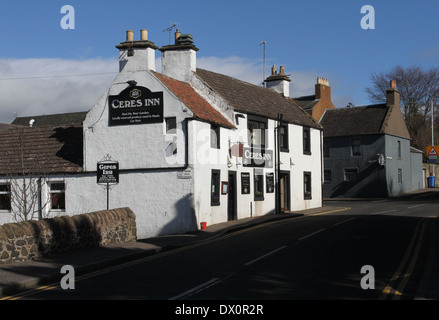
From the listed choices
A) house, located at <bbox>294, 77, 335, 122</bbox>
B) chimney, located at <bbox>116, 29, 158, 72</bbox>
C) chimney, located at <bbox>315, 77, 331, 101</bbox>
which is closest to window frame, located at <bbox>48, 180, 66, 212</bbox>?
chimney, located at <bbox>116, 29, 158, 72</bbox>

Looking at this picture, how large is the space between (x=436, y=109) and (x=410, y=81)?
4.99m

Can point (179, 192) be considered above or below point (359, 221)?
above

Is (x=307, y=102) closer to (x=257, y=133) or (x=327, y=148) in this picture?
(x=327, y=148)

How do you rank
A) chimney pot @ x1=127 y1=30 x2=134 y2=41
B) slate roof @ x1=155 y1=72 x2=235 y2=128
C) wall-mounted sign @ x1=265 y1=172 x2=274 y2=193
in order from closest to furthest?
slate roof @ x1=155 y1=72 x2=235 y2=128, chimney pot @ x1=127 y1=30 x2=134 y2=41, wall-mounted sign @ x1=265 y1=172 x2=274 y2=193

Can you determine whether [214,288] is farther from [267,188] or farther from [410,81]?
[410,81]

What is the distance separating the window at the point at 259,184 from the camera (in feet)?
93.1

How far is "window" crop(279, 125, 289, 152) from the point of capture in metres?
31.2

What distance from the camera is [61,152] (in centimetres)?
2689

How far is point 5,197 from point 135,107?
28.1 feet

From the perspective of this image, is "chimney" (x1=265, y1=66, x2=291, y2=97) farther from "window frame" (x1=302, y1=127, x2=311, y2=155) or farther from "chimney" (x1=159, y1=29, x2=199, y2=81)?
"chimney" (x1=159, y1=29, x2=199, y2=81)

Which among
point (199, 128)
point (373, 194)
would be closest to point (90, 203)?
point (199, 128)

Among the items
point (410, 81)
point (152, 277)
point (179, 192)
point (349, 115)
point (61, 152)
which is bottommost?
point (152, 277)

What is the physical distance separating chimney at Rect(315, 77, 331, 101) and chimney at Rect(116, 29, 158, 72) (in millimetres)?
34356

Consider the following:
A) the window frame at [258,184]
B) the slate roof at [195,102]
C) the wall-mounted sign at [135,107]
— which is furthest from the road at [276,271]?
the window frame at [258,184]
